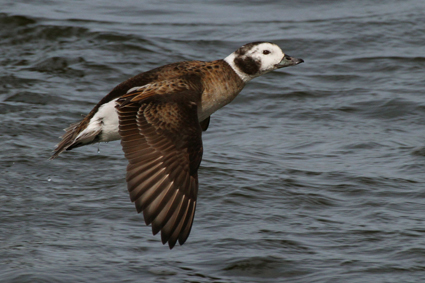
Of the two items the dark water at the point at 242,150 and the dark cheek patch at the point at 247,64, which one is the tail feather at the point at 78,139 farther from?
the dark cheek patch at the point at 247,64

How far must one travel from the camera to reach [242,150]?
7172 mm

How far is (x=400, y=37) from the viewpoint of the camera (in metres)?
10.4

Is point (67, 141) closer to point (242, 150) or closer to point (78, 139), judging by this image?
point (78, 139)

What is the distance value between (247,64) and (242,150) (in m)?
1.61

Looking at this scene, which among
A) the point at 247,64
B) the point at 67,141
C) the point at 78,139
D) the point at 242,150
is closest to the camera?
the point at 78,139

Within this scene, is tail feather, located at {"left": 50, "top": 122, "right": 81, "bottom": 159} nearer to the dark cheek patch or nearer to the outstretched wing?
the outstretched wing

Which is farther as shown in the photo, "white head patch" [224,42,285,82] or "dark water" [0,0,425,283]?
"white head patch" [224,42,285,82]

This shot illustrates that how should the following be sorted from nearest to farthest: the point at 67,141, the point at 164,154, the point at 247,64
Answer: the point at 164,154 → the point at 67,141 → the point at 247,64

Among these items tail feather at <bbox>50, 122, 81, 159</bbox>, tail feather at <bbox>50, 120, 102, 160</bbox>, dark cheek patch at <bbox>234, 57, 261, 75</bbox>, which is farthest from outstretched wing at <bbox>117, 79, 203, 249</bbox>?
dark cheek patch at <bbox>234, 57, 261, 75</bbox>

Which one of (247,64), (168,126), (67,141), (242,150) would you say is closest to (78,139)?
(67,141)

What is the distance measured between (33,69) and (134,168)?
16.6ft

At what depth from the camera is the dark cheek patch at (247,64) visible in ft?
18.7

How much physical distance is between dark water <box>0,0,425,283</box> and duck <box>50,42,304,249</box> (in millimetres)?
577

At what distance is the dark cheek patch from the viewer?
5.70 metres
